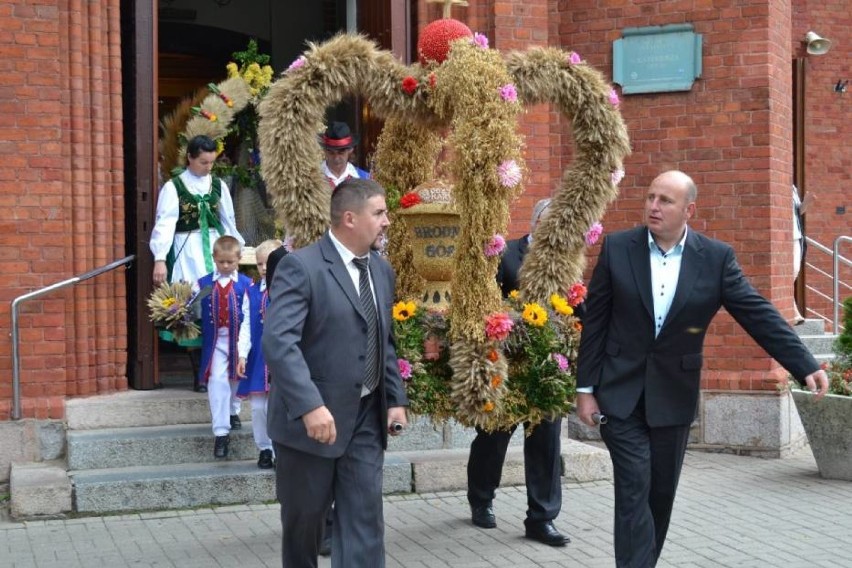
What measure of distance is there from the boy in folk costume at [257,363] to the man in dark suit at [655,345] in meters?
2.68

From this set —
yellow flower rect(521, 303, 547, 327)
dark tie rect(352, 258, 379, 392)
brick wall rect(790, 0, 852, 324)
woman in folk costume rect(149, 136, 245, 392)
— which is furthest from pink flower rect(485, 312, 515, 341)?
brick wall rect(790, 0, 852, 324)

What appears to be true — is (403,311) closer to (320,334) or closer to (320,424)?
(320,334)

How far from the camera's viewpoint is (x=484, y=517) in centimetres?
711

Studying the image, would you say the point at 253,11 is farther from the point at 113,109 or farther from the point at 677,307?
the point at 677,307

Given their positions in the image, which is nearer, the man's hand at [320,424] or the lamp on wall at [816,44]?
the man's hand at [320,424]

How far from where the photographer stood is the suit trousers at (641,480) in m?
5.35

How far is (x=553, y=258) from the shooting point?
6.52 metres

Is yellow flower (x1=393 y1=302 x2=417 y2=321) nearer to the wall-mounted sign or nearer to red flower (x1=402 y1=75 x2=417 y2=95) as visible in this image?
red flower (x1=402 y1=75 x2=417 y2=95)

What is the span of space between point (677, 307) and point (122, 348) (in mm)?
4544

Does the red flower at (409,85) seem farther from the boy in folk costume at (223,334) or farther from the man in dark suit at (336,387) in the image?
the boy in folk costume at (223,334)

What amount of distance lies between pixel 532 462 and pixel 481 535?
1.78 ft

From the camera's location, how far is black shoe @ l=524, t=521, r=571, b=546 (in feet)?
22.0

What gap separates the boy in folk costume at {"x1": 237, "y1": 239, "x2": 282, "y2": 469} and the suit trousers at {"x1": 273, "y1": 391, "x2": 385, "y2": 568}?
2634 mm

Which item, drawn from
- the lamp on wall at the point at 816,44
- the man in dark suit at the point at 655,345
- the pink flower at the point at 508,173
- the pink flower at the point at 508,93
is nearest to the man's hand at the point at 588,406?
the man in dark suit at the point at 655,345
